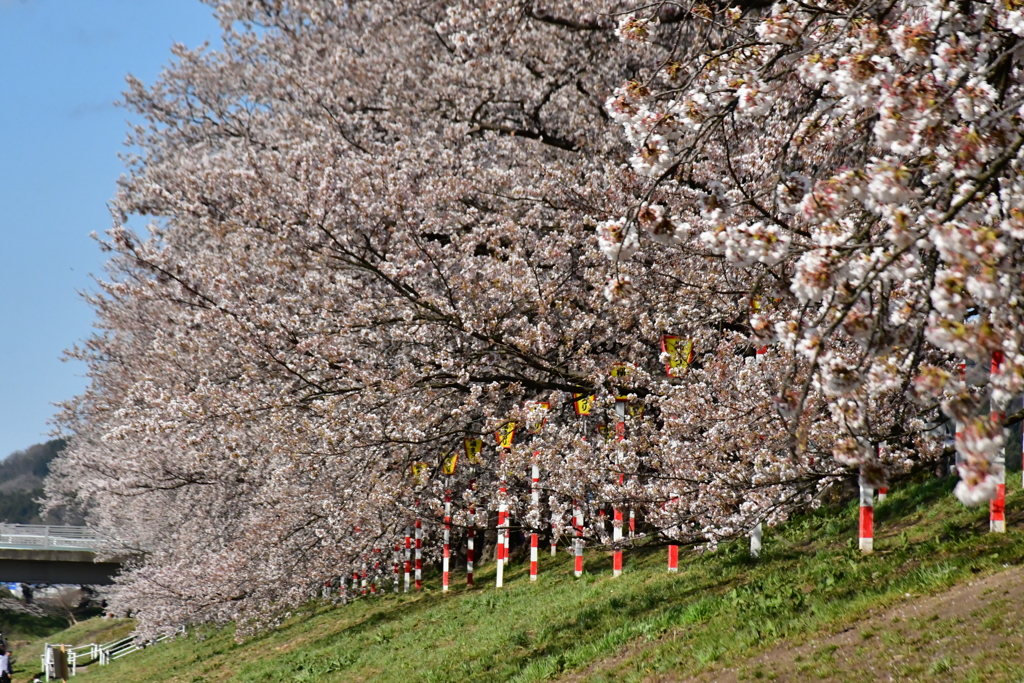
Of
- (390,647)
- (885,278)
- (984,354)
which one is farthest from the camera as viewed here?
(390,647)

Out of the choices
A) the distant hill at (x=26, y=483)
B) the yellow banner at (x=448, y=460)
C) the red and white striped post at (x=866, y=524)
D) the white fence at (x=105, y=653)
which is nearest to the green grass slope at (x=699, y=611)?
the red and white striped post at (x=866, y=524)

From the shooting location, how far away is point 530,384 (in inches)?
476

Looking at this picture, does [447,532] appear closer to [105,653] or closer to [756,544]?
[756,544]

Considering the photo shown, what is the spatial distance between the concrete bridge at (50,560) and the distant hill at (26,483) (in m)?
56.0

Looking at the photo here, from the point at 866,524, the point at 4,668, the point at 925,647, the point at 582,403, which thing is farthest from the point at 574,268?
the point at 4,668

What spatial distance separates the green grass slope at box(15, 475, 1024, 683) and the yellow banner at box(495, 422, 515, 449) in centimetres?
232

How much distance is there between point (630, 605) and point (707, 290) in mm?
4482

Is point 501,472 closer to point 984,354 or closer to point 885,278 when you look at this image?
point 885,278

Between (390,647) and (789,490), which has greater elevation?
(789,490)

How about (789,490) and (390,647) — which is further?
(390,647)

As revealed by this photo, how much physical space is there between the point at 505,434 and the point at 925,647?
661 cm

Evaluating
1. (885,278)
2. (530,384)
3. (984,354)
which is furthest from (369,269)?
(984,354)

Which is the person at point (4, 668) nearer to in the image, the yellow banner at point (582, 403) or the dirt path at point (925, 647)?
the yellow banner at point (582, 403)

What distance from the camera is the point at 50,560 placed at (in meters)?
44.1
